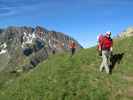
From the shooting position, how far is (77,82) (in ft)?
101

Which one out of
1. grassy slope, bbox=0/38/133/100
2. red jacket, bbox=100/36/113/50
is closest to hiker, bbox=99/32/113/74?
red jacket, bbox=100/36/113/50

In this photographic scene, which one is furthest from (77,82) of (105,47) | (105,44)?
(105,44)

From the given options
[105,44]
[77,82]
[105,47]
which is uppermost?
[105,44]

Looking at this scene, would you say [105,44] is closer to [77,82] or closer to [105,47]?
[105,47]

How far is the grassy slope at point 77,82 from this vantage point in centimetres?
2753

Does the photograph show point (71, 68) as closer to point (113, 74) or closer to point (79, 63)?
point (79, 63)

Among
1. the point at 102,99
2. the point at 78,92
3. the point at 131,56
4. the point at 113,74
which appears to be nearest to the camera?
the point at 102,99

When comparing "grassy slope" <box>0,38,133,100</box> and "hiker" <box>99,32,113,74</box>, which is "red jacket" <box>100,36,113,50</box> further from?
"grassy slope" <box>0,38,133,100</box>

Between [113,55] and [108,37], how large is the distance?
6.34 m

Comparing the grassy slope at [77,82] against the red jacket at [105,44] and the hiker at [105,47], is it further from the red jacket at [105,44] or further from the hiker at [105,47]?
the red jacket at [105,44]

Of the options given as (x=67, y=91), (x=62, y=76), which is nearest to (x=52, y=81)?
(x=62, y=76)

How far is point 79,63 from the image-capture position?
37.6 meters

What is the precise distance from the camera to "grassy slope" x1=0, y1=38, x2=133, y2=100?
27531 millimetres

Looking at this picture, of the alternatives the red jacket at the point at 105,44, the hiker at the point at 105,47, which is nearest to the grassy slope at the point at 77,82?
the hiker at the point at 105,47
